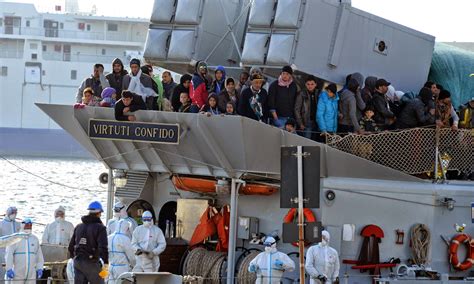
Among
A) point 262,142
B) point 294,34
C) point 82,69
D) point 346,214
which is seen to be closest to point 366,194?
point 346,214

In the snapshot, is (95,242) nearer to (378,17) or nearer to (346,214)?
(346,214)

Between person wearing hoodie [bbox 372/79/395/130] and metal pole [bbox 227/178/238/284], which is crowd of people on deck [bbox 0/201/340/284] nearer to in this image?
metal pole [bbox 227/178/238/284]

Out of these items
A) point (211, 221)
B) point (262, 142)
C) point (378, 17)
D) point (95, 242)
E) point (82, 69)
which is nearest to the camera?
point (95, 242)

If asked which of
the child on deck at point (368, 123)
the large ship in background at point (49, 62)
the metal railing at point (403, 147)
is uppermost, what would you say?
the large ship in background at point (49, 62)

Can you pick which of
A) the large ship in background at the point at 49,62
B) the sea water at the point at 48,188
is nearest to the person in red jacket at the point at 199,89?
the sea water at the point at 48,188

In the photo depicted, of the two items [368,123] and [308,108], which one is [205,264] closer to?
[308,108]

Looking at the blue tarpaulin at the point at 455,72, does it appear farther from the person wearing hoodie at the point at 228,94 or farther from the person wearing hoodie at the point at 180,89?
the person wearing hoodie at the point at 180,89

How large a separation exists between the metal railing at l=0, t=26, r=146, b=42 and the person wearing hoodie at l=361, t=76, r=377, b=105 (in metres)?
75.6

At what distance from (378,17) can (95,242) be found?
25.5 feet

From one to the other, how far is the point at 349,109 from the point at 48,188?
48410mm

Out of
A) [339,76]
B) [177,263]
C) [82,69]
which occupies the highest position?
[82,69]

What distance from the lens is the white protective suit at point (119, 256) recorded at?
1814 centimetres

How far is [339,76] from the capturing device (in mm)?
21188

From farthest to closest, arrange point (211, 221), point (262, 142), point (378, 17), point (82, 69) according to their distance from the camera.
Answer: point (82, 69) → point (378, 17) → point (211, 221) → point (262, 142)
